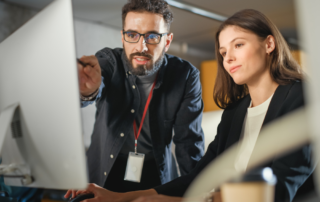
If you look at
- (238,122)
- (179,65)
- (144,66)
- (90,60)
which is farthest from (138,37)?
(238,122)

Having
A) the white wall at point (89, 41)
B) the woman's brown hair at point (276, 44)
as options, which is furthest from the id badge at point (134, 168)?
the white wall at point (89, 41)

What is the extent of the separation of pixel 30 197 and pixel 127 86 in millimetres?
809

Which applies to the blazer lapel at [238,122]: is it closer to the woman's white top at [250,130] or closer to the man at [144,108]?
the woman's white top at [250,130]

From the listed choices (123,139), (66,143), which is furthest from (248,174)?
(123,139)

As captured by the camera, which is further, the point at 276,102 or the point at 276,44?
the point at 276,44

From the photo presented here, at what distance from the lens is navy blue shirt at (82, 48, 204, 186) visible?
156 cm

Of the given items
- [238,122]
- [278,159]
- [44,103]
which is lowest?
[278,159]

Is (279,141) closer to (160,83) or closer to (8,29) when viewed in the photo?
(160,83)

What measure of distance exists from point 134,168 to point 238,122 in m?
0.62

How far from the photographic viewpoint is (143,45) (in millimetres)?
1517

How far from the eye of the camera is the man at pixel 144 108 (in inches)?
60.7

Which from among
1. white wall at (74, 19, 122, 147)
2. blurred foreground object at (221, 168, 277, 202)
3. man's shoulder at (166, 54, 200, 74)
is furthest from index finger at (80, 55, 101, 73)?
white wall at (74, 19, 122, 147)

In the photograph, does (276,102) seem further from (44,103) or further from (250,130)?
(44,103)

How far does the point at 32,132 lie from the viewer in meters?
0.70
